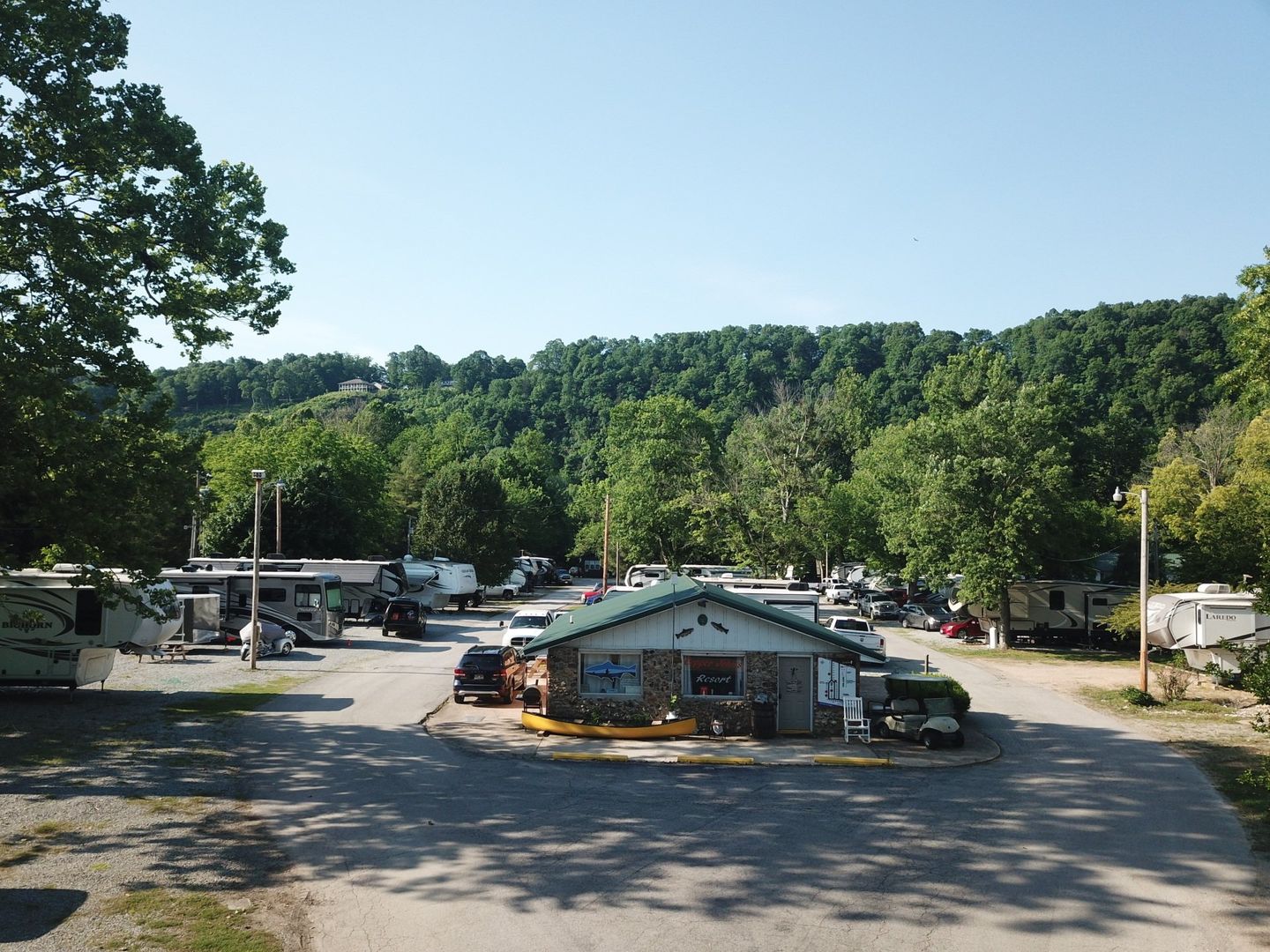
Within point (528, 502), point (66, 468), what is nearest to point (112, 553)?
point (66, 468)

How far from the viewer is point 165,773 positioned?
63.0ft

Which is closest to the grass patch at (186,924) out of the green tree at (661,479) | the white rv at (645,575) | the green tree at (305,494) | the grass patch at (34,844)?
the grass patch at (34,844)

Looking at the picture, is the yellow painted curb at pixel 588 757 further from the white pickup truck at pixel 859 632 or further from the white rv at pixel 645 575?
the white rv at pixel 645 575

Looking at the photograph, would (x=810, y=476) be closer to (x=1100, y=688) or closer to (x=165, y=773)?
(x=1100, y=688)

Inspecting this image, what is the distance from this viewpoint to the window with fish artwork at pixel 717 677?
78.9 ft

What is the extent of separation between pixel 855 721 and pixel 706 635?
409 cm

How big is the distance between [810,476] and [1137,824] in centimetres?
4768

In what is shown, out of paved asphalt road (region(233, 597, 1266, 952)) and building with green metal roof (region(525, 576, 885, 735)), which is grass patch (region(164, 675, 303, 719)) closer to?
paved asphalt road (region(233, 597, 1266, 952))

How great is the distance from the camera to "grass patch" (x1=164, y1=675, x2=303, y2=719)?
83.6 ft

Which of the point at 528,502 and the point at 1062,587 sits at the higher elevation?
the point at 528,502

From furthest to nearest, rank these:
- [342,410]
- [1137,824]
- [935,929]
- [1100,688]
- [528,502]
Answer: [342,410] < [528,502] < [1100,688] < [1137,824] < [935,929]

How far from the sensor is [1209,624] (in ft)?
106

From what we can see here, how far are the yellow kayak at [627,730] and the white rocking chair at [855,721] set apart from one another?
11.9ft

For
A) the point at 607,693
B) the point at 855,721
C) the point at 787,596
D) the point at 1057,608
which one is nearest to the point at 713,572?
the point at 1057,608
